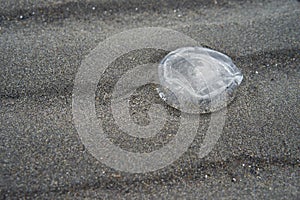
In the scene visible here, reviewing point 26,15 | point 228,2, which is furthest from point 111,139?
point 228,2

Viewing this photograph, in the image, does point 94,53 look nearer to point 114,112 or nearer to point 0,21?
point 114,112

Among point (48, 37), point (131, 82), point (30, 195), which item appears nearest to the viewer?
point (30, 195)

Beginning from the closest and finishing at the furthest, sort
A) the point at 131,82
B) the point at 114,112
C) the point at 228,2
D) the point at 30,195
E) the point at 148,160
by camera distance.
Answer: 1. the point at 30,195
2. the point at 148,160
3. the point at 114,112
4. the point at 131,82
5. the point at 228,2

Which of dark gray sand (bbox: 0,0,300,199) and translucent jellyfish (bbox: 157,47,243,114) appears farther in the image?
translucent jellyfish (bbox: 157,47,243,114)

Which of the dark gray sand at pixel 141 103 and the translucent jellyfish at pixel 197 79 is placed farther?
the translucent jellyfish at pixel 197 79
